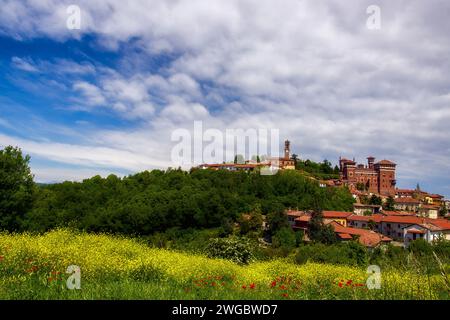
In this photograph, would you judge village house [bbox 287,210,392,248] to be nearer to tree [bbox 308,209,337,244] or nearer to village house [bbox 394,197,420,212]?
tree [bbox 308,209,337,244]

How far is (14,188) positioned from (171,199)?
133 feet

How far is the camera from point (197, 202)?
2552 inches

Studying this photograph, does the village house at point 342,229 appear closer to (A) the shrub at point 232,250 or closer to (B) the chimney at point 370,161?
(A) the shrub at point 232,250

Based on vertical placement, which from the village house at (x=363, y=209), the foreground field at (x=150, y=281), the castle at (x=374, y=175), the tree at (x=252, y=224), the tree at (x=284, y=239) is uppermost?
the castle at (x=374, y=175)

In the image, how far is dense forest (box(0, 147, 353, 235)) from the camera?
58406mm

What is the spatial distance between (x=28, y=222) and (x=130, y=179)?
58.4 metres

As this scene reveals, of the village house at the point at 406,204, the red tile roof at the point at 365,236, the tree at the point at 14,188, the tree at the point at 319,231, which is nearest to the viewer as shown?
the tree at the point at 14,188

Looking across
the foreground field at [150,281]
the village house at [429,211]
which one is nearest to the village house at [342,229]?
the village house at [429,211]

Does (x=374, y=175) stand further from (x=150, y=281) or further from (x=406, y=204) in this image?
(x=150, y=281)

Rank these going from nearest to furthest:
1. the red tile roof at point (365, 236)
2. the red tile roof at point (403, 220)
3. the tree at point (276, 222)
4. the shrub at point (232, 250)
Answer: the shrub at point (232, 250) → the red tile roof at point (365, 236) → the tree at point (276, 222) → the red tile roof at point (403, 220)

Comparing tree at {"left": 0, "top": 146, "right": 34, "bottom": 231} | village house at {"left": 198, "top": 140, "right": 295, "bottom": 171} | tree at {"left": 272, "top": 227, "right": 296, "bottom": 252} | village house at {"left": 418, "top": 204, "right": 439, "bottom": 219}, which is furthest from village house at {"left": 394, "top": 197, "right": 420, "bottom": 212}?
tree at {"left": 0, "top": 146, "right": 34, "bottom": 231}

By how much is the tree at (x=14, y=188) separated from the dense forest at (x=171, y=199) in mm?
16073

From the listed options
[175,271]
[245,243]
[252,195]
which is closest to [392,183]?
[252,195]

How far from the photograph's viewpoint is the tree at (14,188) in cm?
2447
